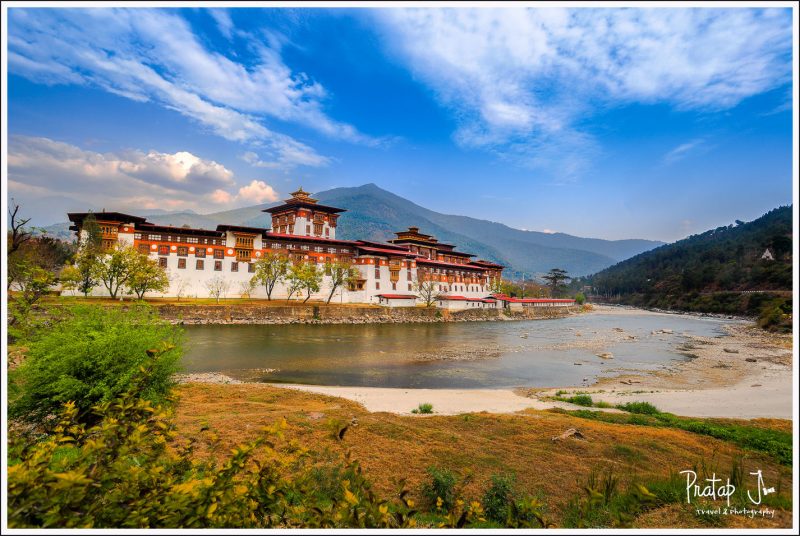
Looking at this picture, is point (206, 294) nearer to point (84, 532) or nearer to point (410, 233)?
point (410, 233)

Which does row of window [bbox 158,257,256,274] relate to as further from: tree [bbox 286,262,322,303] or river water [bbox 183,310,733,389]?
river water [bbox 183,310,733,389]

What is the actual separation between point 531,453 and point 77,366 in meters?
10.3

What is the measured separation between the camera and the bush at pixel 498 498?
223 inches

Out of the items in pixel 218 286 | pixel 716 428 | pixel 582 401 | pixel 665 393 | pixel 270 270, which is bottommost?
pixel 665 393

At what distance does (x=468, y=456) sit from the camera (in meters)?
7.91

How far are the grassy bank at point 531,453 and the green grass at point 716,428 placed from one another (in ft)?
0.84

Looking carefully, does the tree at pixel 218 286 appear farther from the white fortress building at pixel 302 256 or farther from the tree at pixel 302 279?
the tree at pixel 302 279

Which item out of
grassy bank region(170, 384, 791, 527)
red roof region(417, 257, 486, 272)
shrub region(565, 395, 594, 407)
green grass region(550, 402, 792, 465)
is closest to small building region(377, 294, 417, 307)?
red roof region(417, 257, 486, 272)

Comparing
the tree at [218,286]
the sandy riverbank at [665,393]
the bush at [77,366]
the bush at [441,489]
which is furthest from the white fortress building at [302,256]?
the bush at [441,489]

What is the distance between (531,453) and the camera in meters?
8.19

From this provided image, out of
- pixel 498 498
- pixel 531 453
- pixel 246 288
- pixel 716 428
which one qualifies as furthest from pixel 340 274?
pixel 498 498

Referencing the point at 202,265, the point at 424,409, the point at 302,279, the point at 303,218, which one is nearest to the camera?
the point at 424,409

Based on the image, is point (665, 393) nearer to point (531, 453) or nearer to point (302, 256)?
point (531, 453)

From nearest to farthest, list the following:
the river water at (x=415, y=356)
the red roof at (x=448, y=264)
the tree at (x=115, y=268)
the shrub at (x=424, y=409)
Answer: the shrub at (x=424, y=409) → the river water at (x=415, y=356) → the tree at (x=115, y=268) → the red roof at (x=448, y=264)
